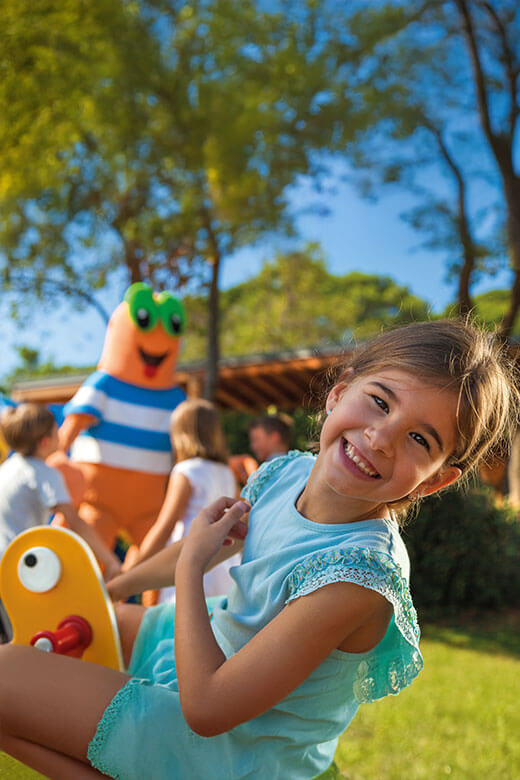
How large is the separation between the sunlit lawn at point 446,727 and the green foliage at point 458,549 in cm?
116

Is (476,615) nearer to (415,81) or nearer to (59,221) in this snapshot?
(415,81)

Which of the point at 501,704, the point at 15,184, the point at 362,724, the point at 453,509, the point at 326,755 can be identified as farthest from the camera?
the point at 15,184

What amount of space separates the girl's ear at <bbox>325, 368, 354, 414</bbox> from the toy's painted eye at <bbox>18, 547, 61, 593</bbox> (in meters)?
0.86

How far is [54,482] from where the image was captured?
124 inches

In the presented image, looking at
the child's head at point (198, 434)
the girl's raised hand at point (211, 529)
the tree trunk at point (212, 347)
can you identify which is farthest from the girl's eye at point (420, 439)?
the tree trunk at point (212, 347)

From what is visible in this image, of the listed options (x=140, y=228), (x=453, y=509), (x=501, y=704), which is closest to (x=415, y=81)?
(x=140, y=228)

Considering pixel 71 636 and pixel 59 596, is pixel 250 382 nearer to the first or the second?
pixel 59 596

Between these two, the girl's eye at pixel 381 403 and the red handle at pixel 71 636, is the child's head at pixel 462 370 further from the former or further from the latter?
the red handle at pixel 71 636

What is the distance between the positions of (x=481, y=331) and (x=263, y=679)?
0.82 metres

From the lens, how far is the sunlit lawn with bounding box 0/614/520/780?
9.44 ft

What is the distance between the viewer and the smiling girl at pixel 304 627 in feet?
3.76

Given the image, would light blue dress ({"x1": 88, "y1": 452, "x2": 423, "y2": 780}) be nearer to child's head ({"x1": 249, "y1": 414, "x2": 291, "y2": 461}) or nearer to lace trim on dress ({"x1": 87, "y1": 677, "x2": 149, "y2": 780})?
lace trim on dress ({"x1": 87, "y1": 677, "x2": 149, "y2": 780})

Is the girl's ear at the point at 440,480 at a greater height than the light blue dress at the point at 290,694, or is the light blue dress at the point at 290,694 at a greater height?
the girl's ear at the point at 440,480

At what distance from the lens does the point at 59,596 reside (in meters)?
1.77
